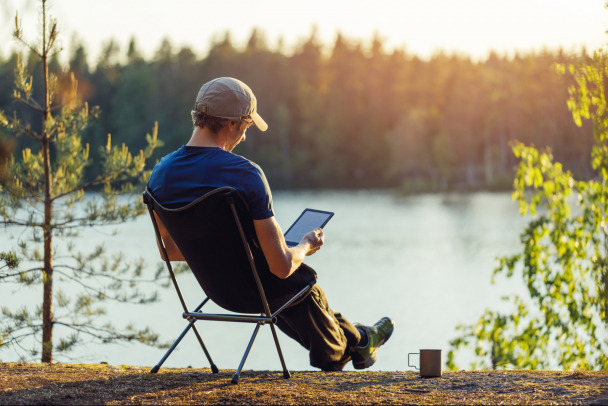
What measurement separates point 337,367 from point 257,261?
696 millimetres

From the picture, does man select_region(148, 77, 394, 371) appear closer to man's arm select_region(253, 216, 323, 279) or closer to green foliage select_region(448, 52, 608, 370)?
man's arm select_region(253, 216, 323, 279)

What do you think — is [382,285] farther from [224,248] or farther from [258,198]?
[258,198]

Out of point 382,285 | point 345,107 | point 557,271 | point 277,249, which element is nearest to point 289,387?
point 277,249

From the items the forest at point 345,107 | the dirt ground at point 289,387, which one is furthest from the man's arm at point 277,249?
the forest at point 345,107

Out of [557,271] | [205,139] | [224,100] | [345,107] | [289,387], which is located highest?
[345,107]

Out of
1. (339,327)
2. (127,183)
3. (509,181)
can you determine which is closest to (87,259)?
(127,183)

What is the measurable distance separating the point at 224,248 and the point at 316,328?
0.58 metres

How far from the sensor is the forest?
5638 centimetres

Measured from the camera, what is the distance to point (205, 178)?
2.72 meters

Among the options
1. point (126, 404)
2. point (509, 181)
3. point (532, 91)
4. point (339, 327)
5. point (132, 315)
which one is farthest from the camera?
point (509, 181)

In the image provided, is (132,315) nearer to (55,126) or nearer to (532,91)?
(55,126)

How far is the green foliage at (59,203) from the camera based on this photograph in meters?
4.87

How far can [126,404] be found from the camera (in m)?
2.53

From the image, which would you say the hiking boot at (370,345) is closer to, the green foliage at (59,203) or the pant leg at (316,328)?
the pant leg at (316,328)
